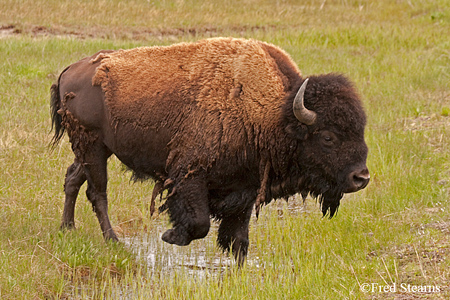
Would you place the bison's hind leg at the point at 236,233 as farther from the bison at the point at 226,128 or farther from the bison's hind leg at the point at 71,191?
the bison's hind leg at the point at 71,191

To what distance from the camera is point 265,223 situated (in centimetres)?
698

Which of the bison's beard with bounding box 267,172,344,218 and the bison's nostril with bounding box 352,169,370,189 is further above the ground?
the bison's nostril with bounding box 352,169,370,189

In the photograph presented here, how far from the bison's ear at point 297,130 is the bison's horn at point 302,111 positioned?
6cm

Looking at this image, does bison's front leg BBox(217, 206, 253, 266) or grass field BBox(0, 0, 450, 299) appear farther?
bison's front leg BBox(217, 206, 253, 266)

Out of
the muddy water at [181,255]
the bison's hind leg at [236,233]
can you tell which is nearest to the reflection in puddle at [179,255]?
the muddy water at [181,255]

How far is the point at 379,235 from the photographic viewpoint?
5762 mm

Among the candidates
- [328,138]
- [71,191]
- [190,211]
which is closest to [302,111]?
[328,138]

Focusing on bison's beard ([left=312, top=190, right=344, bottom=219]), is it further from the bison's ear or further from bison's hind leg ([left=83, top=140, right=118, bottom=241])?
bison's hind leg ([left=83, top=140, right=118, bottom=241])

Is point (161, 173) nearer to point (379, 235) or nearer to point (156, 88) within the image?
point (156, 88)

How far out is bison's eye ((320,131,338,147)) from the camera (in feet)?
16.6

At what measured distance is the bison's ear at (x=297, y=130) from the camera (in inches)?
201

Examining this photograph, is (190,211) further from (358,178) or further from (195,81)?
(358,178)

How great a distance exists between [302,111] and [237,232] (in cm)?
136

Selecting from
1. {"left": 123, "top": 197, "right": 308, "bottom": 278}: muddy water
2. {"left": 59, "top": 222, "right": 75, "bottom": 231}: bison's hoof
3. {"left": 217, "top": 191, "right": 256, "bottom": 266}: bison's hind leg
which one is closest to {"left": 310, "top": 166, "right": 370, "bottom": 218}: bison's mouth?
{"left": 217, "top": 191, "right": 256, "bottom": 266}: bison's hind leg
